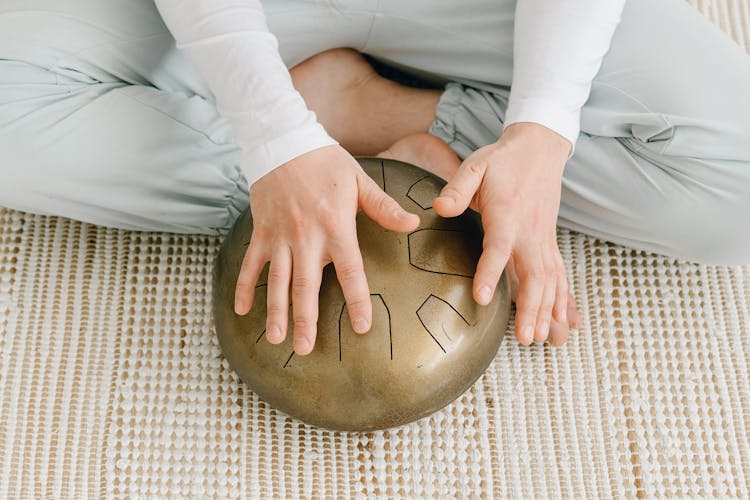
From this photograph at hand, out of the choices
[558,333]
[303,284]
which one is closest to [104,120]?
[303,284]

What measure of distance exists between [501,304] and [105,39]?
482 millimetres

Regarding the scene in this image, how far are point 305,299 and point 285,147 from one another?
0.47ft

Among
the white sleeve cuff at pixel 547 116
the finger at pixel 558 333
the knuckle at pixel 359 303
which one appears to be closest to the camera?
the knuckle at pixel 359 303

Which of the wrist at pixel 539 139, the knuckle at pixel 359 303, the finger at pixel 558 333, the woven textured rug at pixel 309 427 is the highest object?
the wrist at pixel 539 139

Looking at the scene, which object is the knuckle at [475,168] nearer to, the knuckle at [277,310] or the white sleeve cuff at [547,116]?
the white sleeve cuff at [547,116]

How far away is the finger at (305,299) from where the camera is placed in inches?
24.4

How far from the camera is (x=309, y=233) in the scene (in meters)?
0.64

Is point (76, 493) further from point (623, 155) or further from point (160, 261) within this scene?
point (623, 155)

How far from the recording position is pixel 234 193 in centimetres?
84

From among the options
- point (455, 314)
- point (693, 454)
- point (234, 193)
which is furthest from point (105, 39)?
point (693, 454)

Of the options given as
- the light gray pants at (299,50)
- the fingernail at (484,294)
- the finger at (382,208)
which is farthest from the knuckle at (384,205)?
the light gray pants at (299,50)

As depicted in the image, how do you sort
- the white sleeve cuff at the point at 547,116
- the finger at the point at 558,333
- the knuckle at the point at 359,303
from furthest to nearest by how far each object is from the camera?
the finger at the point at 558,333, the white sleeve cuff at the point at 547,116, the knuckle at the point at 359,303

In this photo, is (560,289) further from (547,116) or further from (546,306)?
(547,116)

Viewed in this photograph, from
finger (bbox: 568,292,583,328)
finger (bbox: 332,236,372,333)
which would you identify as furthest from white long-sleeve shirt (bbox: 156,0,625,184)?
finger (bbox: 568,292,583,328)
